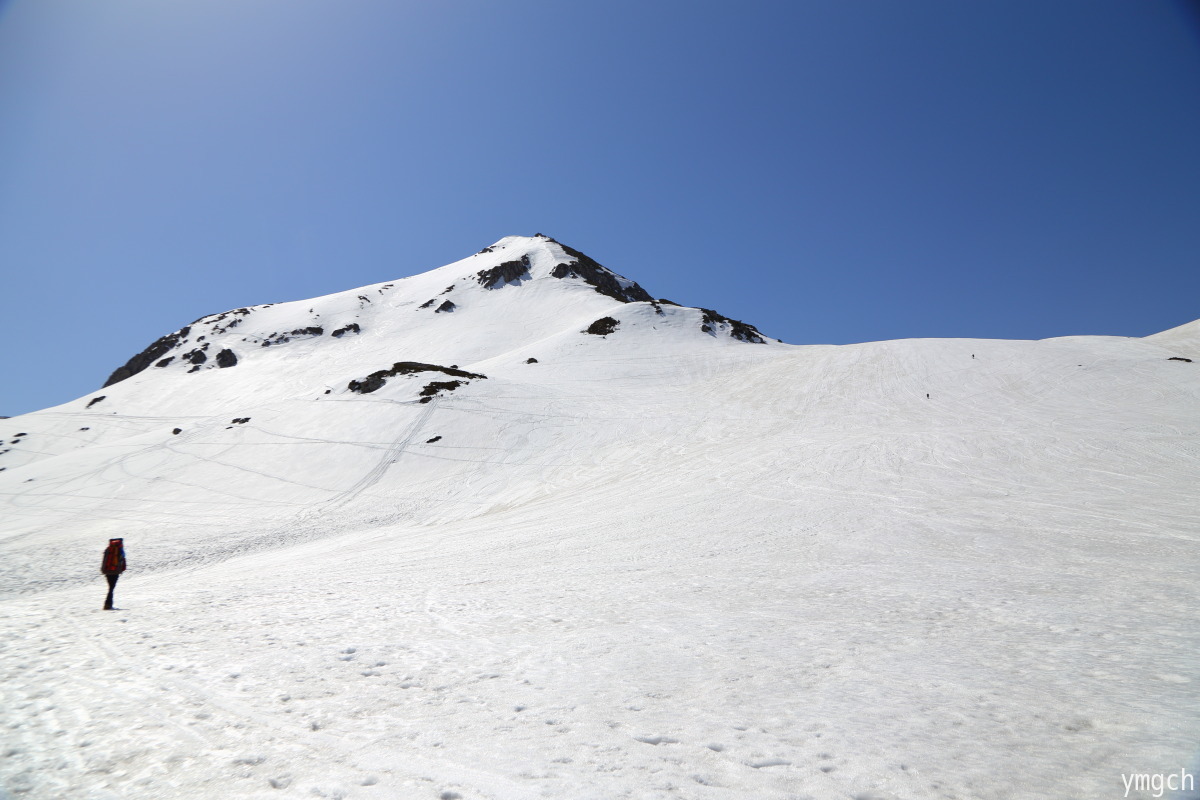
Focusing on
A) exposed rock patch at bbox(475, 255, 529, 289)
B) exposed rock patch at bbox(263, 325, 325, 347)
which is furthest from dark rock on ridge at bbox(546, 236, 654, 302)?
exposed rock patch at bbox(263, 325, 325, 347)

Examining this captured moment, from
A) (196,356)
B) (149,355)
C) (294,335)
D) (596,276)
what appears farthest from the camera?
(596,276)

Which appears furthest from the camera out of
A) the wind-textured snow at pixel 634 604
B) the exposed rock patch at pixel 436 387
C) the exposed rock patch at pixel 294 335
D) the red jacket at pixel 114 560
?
the exposed rock patch at pixel 294 335

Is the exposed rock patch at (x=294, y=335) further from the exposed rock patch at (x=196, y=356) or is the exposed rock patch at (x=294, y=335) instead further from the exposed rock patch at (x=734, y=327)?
the exposed rock patch at (x=734, y=327)

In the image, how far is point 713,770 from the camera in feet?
15.3

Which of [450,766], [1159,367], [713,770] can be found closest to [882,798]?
[713,770]

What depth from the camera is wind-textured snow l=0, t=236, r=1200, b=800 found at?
4.85 metres

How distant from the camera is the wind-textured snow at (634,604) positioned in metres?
4.85

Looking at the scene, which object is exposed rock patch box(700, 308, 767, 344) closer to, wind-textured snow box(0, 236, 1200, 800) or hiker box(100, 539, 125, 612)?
wind-textured snow box(0, 236, 1200, 800)

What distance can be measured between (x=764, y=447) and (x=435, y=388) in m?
27.2

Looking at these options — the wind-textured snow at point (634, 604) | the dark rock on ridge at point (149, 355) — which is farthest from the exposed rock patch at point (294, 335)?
the wind-textured snow at point (634, 604)

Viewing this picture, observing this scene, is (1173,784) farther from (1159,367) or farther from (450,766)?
(1159,367)

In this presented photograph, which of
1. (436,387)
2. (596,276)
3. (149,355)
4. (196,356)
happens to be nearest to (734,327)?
(436,387)

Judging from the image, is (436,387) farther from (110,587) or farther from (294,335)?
(294,335)

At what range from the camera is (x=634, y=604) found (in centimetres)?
994
